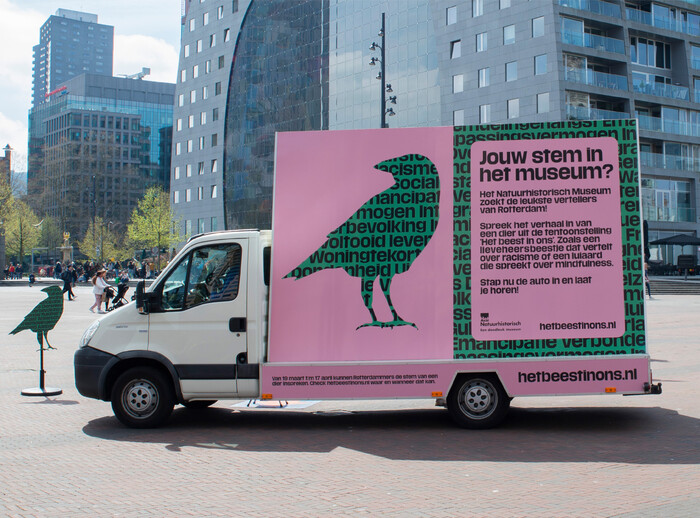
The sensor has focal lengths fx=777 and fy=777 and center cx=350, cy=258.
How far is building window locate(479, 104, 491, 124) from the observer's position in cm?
5469

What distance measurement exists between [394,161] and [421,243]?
95 cm

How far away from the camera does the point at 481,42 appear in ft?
182

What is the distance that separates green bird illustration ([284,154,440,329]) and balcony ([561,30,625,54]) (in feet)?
154

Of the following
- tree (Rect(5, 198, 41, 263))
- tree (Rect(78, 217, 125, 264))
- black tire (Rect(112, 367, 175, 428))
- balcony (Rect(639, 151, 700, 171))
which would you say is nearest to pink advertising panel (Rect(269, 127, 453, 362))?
black tire (Rect(112, 367, 175, 428))

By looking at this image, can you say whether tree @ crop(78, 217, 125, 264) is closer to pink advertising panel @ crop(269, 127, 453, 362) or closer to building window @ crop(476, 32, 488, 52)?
building window @ crop(476, 32, 488, 52)

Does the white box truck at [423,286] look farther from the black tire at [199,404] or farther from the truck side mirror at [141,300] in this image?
the black tire at [199,404]

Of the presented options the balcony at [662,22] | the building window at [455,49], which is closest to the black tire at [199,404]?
the building window at [455,49]

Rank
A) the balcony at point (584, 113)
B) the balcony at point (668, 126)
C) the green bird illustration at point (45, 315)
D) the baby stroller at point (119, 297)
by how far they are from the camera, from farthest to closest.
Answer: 1. the balcony at point (668, 126)
2. the balcony at point (584, 113)
3. the baby stroller at point (119, 297)
4. the green bird illustration at point (45, 315)

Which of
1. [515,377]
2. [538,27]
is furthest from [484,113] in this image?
[515,377]

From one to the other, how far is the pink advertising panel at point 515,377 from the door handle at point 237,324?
1.09 m

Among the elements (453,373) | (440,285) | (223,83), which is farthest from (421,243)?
(223,83)

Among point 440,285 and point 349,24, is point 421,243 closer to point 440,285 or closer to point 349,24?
point 440,285

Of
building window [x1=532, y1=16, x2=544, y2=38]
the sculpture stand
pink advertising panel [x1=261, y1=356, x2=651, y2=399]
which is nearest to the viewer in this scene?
pink advertising panel [x1=261, y1=356, x2=651, y2=399]

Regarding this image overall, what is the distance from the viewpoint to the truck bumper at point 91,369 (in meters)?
8.70
